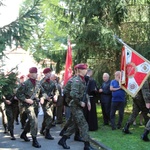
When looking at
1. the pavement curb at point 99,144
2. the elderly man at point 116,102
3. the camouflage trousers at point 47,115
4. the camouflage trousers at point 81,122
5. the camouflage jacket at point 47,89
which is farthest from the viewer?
the elderly man at point 116,102

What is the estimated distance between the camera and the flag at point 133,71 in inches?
336

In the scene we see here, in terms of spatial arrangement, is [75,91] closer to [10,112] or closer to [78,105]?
[78,105]

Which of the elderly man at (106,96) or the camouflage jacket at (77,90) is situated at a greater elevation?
the camouflage jacket at (77,90)

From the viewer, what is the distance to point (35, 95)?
27.4ft

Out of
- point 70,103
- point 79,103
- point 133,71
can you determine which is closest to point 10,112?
point 70,103

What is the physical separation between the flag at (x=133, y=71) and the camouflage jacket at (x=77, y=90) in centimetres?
180

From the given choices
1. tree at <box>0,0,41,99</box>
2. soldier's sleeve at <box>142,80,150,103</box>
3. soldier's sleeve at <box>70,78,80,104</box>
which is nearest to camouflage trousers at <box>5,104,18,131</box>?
tree at <box>0,0,41,99</box>

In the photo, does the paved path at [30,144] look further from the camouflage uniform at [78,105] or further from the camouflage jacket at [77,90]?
the camouflage jacket at [77,90]

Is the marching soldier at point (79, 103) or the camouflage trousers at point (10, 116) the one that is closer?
the marching soldier at point (79, 103)

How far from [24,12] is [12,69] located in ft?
4.54

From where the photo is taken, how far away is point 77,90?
23.9 feet

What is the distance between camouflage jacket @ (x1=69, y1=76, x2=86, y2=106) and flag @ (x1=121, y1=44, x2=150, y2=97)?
1.80m

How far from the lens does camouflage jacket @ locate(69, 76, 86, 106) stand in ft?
23.9

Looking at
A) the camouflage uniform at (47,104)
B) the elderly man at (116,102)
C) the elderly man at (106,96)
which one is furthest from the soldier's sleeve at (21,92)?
the elderly man at (106,96)
